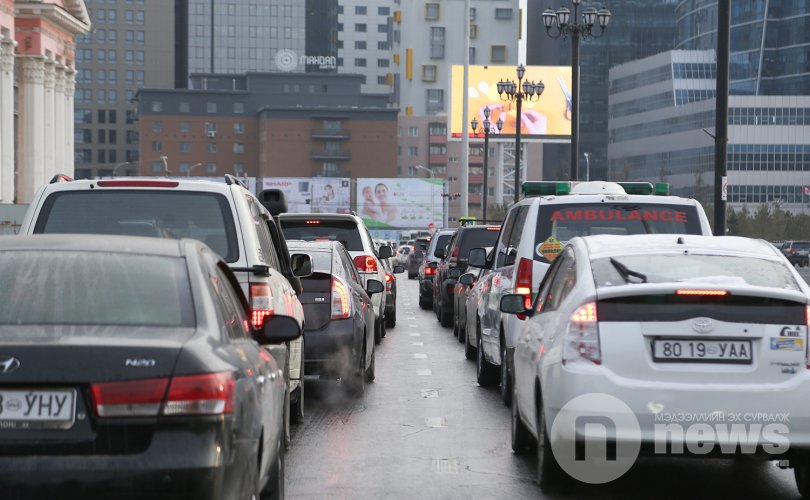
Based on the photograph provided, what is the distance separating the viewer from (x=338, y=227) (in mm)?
Result: 20312

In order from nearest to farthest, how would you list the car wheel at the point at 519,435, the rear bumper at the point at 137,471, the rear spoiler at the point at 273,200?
the rear bumper at the point at 137,471 < the car wheel at the point at 519,435 < the rear spoiler at the point at 273,200

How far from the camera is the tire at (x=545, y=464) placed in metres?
8.02

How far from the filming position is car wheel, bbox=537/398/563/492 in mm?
8023

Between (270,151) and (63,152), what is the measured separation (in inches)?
2876

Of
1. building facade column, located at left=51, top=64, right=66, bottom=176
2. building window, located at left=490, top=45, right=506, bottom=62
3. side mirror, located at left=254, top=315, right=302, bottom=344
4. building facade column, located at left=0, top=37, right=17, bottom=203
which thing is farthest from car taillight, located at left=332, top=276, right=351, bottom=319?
building window, located at left=490, top=45, right=506, bottom=62

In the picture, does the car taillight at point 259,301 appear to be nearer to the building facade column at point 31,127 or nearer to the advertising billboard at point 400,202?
the building facade column at point 31,127

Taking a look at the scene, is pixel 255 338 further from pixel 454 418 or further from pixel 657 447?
pixel 454 418

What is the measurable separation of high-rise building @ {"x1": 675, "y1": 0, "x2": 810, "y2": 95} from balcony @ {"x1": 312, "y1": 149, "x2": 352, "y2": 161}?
1940 inches

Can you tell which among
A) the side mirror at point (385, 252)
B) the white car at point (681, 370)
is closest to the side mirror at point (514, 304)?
the white car at point (681, 370)

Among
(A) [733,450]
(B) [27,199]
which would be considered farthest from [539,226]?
(B) [27,199]

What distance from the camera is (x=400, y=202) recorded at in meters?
138

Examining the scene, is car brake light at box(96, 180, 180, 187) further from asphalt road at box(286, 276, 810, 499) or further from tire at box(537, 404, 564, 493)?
tire at box(537, 404, 564, 493)

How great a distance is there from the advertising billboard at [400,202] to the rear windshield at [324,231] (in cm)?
11410

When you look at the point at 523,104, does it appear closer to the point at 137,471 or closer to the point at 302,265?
the point at 302,265
